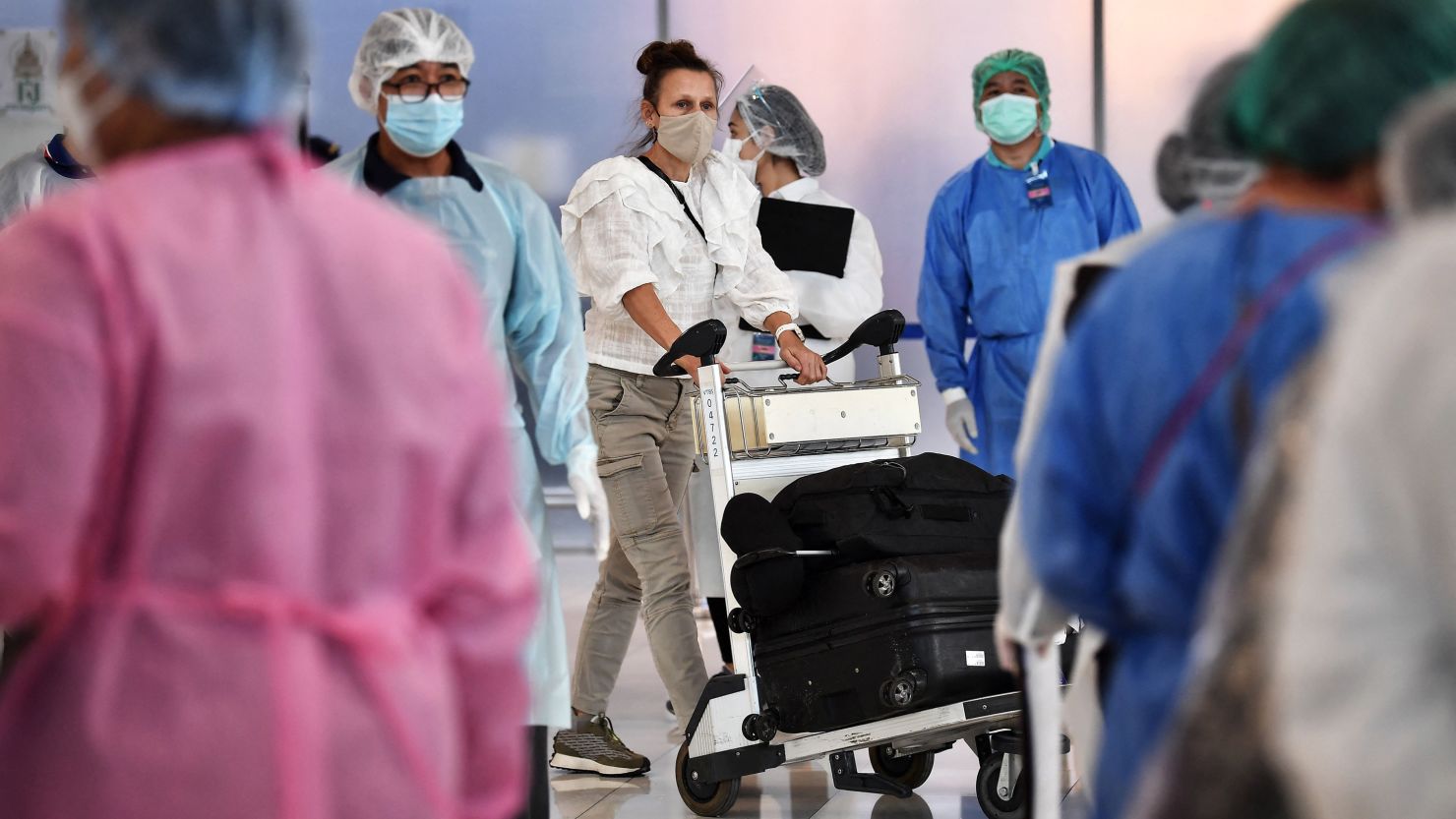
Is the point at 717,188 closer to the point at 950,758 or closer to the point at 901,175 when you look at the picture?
the point at 950,758

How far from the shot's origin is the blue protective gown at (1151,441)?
1312mm

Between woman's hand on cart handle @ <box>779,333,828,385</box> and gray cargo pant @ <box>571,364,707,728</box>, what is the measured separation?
266mm

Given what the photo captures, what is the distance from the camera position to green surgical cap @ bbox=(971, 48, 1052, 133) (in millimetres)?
A: 4480

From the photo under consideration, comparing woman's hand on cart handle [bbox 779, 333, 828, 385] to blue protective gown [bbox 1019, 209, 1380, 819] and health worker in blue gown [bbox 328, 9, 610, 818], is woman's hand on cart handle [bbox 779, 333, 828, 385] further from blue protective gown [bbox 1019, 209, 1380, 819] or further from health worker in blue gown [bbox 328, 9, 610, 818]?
blue protective gown [bbox 1019, 209, 1380, 819]

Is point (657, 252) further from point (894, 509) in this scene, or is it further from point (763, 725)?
point (763, 725)

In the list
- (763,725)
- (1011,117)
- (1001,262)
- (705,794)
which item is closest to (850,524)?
(763,725)

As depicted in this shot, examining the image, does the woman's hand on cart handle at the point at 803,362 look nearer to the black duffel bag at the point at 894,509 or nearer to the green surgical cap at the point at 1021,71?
the black duffel bag at the point at 894,509

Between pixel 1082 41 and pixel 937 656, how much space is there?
4634 millimetres

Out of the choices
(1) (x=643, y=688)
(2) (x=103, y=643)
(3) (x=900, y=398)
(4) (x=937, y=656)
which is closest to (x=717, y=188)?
(3) (x=900, y=398)

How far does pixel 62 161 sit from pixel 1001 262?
229 centimetres

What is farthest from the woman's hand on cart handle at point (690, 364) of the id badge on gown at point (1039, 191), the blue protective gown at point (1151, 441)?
the blue protective gown at point (1151, 441)

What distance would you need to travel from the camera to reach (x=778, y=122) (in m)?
5.04

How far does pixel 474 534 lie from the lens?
52.3 inches

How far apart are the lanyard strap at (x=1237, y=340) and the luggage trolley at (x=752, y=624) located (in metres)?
1.83
